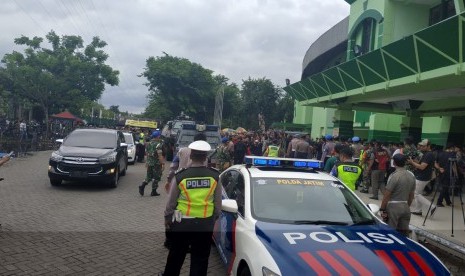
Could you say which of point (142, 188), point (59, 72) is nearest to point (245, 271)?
point (142, 188)

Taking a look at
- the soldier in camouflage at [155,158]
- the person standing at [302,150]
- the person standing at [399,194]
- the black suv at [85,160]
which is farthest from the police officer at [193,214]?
the person standing at [302,150]

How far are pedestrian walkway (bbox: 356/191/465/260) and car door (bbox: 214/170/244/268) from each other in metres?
3.54

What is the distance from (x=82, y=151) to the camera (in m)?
10.8

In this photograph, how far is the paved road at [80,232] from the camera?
205 inches

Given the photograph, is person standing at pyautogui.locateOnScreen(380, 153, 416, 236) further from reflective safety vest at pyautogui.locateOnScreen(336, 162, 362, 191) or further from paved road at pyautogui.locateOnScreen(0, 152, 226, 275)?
paved road at pyautogui.locateOnScreen(0, 152, 226, 275)

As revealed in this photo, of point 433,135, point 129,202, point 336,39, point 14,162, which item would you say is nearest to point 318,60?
point 336,39

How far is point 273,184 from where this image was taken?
474cm

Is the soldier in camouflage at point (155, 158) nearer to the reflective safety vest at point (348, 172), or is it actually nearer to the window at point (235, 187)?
the window at point (235, 187)

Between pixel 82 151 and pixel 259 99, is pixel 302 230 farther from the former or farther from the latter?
pixel 259 99

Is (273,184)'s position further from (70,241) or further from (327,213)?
(70,241)

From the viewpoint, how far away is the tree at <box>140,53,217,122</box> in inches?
1727

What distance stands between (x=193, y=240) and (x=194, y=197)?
1.37 feet

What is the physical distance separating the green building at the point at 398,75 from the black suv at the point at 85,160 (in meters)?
7.12

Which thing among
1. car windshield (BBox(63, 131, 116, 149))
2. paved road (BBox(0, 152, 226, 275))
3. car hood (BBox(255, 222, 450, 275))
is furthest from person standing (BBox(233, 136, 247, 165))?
car hood (BBox(255, 222, 450, 275))
